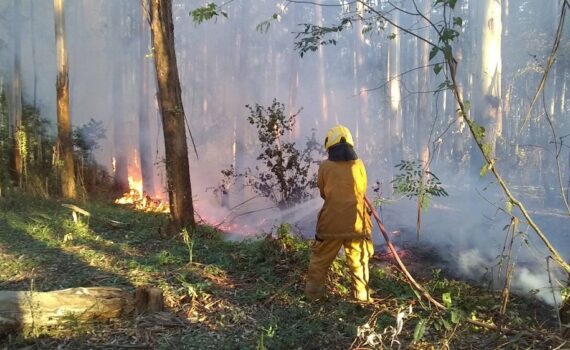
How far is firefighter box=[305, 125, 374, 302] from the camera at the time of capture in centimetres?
429

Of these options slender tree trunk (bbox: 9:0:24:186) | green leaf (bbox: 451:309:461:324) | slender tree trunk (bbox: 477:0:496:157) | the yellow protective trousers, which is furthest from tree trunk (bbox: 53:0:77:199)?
green leaf (bbox: 451:309:461:324)

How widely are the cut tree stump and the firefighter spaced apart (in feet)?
5.82

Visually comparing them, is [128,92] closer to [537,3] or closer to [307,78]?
[307,78]

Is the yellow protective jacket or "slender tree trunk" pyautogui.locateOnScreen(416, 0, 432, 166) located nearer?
the yellow protective jacket

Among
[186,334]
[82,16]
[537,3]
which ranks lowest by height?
[186,334]

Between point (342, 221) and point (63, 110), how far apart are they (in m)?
9.14

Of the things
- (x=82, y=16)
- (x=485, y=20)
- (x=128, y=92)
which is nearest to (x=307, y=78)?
(x=128, y=92)

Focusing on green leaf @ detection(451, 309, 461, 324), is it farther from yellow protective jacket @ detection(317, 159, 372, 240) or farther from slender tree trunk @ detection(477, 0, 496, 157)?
slender tree trunk @ detection(477, 0, 496, 157)

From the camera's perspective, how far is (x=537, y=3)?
82.5 ft

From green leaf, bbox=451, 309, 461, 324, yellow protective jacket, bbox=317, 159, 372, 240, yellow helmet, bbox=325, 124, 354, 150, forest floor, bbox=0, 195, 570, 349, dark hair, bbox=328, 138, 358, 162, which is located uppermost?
yellow helmet, bbox=325, 124, 354, 150

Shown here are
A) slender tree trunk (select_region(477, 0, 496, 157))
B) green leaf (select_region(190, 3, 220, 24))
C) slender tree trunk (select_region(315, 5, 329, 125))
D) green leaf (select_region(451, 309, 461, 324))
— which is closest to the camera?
green leaf (select_region(451, 309, 461, 324))

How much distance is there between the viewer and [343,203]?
4.32 metres

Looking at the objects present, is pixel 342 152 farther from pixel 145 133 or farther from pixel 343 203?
pixel 145 133

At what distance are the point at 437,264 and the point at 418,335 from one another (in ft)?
14.5
